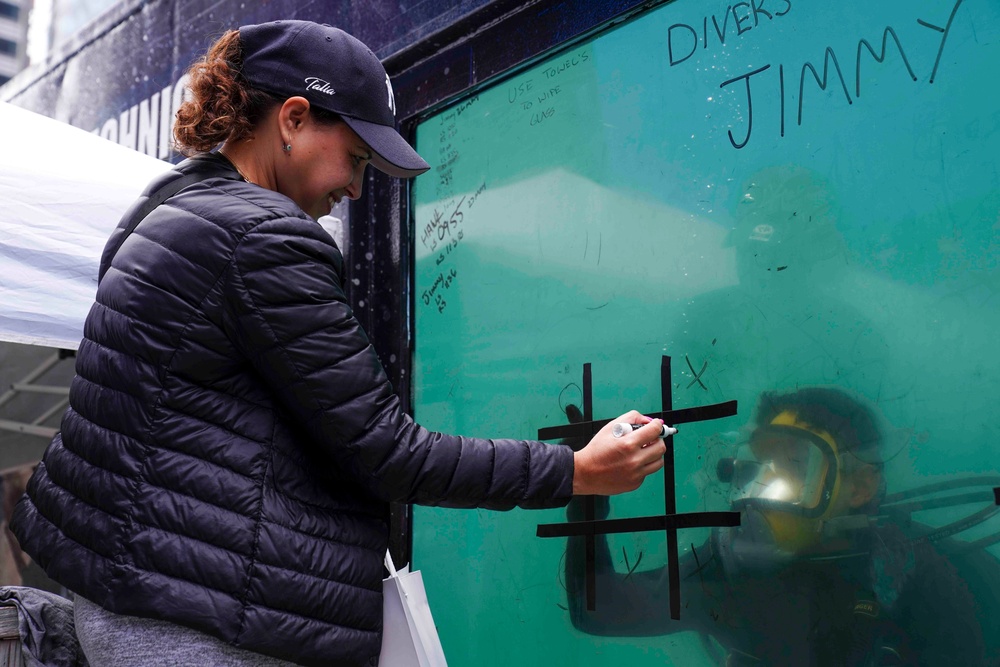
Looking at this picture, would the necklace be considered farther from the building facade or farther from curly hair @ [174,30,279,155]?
the building facade

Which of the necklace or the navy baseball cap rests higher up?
the navy baseball cap

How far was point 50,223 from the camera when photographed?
2.59 m

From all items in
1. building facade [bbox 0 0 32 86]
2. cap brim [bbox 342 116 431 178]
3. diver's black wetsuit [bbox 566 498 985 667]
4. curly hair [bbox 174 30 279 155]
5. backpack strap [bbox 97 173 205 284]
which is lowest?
diver's black wetsuit [bbox 566 498 985 667]

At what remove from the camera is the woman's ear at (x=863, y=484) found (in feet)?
6.70

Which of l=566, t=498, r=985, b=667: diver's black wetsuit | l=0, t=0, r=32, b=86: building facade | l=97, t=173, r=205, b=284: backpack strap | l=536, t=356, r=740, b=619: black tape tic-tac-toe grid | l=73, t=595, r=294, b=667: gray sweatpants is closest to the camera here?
l=73, t=595, r=294, b=667: gray sweatpants

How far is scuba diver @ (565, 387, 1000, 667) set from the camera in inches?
76.3

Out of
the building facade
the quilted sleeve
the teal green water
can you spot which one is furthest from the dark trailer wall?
the building facade

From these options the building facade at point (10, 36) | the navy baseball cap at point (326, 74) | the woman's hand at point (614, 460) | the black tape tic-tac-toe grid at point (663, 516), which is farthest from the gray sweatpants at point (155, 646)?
the building facade at point (10, 36)

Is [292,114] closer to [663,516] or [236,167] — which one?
[236,167]

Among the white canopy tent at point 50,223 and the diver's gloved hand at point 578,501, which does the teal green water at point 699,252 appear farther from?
the white canopy tent at point 50,223

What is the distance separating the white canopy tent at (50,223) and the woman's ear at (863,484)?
81.5 inches

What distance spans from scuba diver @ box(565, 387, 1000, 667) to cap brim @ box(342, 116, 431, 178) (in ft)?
3.44

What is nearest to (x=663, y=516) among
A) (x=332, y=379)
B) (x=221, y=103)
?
(x=332, y=379)

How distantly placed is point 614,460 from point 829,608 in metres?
0.77
